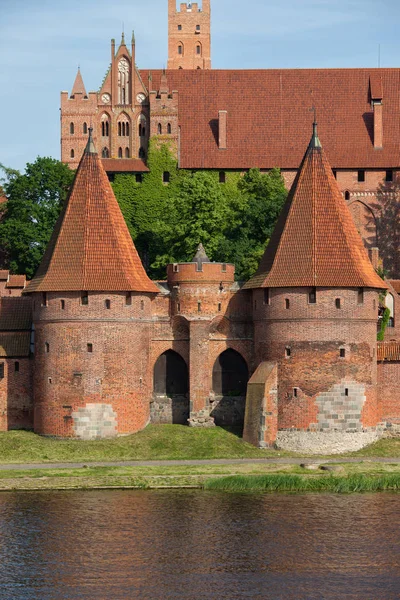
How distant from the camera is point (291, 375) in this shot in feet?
162

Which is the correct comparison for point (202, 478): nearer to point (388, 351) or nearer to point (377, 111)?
point (388, 351)

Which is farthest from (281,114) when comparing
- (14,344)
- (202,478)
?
(202,478)

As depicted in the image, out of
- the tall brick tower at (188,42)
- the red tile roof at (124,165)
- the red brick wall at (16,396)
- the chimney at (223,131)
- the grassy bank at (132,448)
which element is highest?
the tall brick tower at (188,42)

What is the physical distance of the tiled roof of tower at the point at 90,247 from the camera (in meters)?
49.9

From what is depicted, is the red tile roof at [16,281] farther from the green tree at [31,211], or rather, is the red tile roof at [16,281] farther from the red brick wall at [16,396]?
the red brick wall at [16,396]

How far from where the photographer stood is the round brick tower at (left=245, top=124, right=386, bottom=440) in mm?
49031

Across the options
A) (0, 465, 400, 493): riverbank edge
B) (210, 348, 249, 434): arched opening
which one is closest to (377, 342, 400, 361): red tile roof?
(210, 348, 249, 434): arched opening

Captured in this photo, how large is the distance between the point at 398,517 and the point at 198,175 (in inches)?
1420

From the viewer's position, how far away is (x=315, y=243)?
164 feet

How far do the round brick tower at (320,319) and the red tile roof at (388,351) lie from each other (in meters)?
0.90

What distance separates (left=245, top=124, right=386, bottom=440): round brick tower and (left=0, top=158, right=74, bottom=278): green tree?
23.0m

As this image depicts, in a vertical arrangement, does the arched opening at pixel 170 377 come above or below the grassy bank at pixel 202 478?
above

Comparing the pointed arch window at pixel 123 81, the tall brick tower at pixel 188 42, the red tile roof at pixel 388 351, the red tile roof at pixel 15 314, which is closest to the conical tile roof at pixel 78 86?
the pointed arch window at pixel 123 81

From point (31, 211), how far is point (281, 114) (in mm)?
17300
